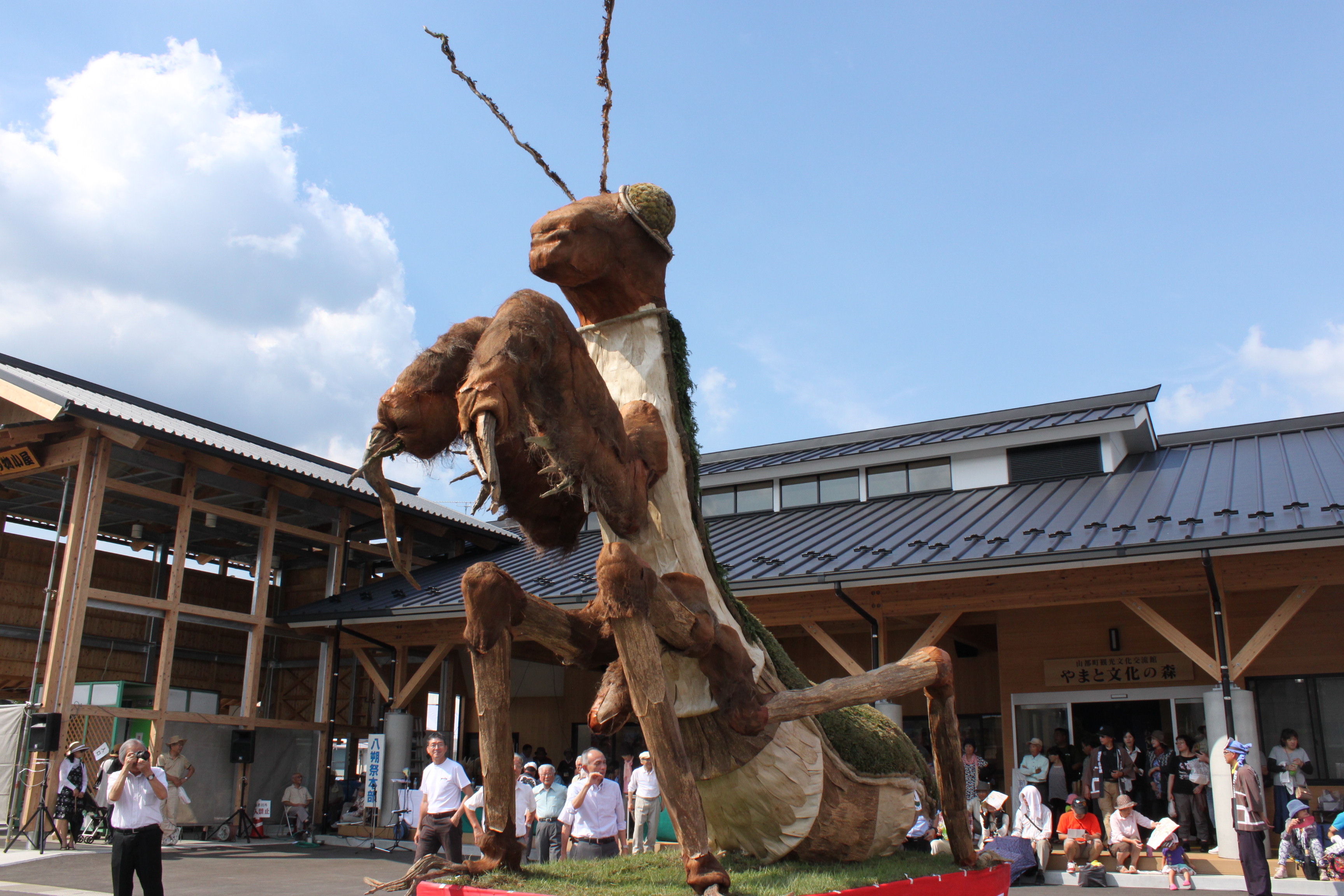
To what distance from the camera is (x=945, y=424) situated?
17.3 meters

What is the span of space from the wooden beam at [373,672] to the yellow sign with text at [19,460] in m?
5.39

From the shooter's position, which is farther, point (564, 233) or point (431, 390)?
point (564, 233)

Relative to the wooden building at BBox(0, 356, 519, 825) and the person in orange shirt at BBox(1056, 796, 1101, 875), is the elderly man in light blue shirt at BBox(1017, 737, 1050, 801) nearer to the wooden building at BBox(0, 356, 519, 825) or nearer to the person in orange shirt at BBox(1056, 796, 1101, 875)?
the person in orange shirt at BBox(1056, 796, 1101, 875)

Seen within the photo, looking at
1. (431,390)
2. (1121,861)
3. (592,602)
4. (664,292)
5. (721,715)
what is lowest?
(1121,861)

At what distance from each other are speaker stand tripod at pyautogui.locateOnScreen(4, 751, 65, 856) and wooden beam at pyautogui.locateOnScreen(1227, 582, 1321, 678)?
1327 centimetres

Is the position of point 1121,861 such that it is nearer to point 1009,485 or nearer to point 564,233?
point 1009,485

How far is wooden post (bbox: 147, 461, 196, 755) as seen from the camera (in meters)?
13.9

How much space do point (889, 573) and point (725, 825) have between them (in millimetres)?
7201

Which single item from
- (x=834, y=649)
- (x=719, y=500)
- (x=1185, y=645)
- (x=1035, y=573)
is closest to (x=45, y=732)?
(x=834, y=649)

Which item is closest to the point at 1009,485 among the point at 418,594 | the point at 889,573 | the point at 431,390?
the point at 889,573

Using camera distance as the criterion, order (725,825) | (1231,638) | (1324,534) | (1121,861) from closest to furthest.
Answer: (725,825), (1324,534), (1121,861), (1231,638)

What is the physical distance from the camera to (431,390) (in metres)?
3.12

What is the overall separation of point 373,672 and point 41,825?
4.87m

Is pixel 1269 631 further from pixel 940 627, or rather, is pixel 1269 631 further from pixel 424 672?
pixel 424 672
